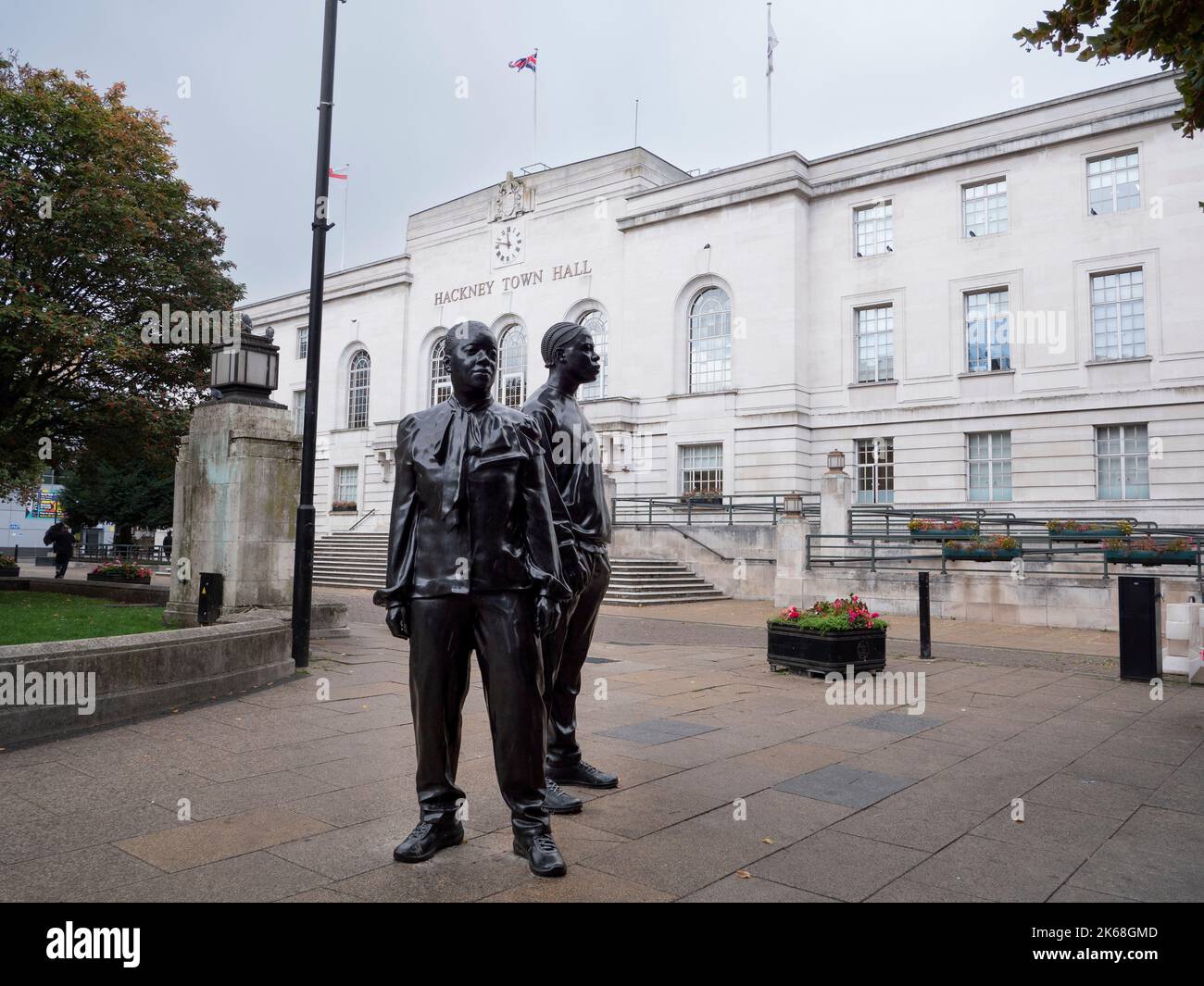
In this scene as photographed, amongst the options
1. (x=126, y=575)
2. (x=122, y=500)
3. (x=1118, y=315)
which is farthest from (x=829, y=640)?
(x=122, y=500)

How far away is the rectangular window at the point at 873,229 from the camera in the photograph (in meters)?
30.7

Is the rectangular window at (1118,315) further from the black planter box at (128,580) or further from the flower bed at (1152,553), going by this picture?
the black planter box at (128,580)

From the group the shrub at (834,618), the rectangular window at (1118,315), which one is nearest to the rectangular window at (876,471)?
the rectangular window at (1118,315)

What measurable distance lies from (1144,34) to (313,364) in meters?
8.09

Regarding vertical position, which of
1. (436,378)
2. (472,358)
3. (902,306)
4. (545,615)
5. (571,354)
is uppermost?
(902,306)

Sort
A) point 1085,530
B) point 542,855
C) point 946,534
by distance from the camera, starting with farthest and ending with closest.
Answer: point 946,534, point 1085,530, point 542,855

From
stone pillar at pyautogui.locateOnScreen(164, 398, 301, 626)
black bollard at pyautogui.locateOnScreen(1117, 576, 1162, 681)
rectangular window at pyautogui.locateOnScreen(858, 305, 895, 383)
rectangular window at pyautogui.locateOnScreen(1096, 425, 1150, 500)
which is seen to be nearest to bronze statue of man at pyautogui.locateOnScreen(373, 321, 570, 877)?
stone pillar at pyautogui.locateOnScreen(164, 398, 301, 626)

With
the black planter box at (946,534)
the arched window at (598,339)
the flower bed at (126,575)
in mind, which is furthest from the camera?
the arched window at (598,339)

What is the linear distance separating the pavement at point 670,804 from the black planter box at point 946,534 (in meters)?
11.5

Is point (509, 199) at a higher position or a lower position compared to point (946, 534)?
higher

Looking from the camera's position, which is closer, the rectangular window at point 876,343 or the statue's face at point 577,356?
the statue's face at point 577,356

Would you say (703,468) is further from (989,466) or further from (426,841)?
(426,841)

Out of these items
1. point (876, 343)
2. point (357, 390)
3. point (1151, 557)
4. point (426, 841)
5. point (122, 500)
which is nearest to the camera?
point (426, 841)

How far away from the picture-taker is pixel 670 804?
4.86 m
